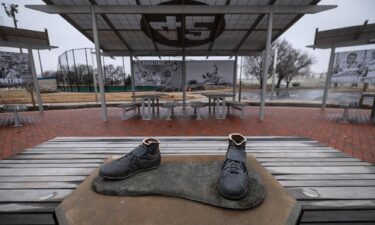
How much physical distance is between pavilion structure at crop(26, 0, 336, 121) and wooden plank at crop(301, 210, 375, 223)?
5018 mm

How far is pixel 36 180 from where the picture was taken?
5.64 feet

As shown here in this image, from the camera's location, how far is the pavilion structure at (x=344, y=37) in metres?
6.41

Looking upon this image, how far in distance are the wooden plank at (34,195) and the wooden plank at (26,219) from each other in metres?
0.14

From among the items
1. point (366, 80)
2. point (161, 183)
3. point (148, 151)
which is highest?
point (366, 80)

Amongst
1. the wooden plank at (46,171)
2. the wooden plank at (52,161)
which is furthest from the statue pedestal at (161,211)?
the wooden plank at (52,161)

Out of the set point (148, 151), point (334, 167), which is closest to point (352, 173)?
point (334, 167)

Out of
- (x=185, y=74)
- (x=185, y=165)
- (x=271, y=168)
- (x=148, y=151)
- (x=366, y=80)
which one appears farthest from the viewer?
(x=185, y=74)

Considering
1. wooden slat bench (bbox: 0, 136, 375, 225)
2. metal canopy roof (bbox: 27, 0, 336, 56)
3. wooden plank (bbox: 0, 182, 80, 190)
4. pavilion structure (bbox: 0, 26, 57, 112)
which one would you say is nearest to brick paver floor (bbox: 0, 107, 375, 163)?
wooden slat bench (bbox: 0, 136, 375, 225)

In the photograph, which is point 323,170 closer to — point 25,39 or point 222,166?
point 222,166

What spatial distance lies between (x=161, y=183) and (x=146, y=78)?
291 inches

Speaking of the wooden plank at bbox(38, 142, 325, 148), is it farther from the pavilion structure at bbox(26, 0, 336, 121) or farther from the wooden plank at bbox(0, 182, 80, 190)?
the pavilion structure at bbox(26, 0, 336, 121)

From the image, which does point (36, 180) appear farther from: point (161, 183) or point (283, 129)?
point (283, 129)

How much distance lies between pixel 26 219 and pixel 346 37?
10120 millimetres

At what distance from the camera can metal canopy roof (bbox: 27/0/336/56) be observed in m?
5.05
